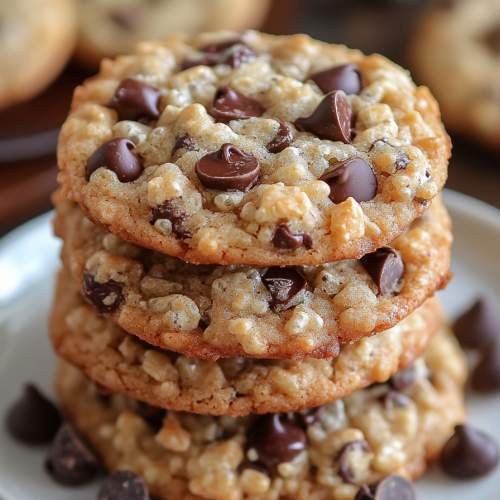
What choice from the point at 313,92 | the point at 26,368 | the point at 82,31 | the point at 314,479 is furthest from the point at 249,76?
the point at 82,31

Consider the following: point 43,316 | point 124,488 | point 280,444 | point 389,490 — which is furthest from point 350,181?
point 43,316

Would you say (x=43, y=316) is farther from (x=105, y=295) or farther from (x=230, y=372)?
(x=230, y=372)

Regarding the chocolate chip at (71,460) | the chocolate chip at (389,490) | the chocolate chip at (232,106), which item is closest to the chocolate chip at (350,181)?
the chocolate chip at (232,106)

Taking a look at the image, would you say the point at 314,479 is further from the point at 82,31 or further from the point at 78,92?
the point at 82,31

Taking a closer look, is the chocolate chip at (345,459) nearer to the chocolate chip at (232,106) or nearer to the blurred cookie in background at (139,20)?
the chocolate chip at (232,106)

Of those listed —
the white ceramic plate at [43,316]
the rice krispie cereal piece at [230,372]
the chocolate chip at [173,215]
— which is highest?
the chocolate chip at [173,215]
